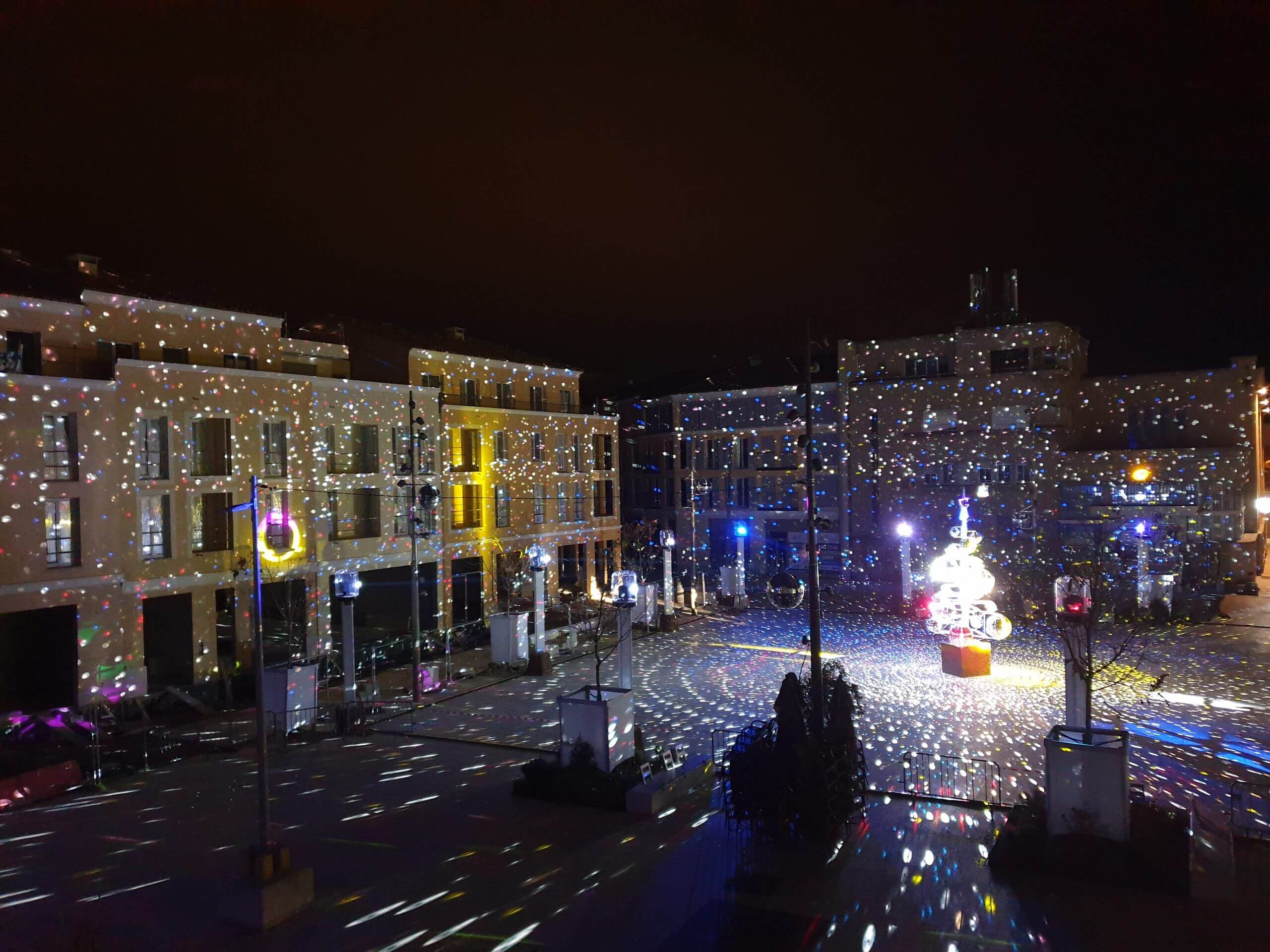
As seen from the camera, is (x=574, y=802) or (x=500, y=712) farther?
(x=500, y=712)

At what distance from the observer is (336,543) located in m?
26.9

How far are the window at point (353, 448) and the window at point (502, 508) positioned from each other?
19.2 feet

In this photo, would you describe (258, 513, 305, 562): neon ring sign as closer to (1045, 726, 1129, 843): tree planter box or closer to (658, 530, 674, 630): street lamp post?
(658, 530, 674, 630): street lamp post

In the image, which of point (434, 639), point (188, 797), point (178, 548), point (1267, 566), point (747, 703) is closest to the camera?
point (188, 797)

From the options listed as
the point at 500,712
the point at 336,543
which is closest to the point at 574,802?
the point at 500,712

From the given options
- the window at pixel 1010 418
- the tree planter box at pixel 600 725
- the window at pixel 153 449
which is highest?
the window at pixel 1010 418

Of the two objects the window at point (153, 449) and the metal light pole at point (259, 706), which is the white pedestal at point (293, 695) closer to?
the metal light pole at point (259, 706)

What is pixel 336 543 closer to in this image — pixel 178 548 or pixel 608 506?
pixel 178 548

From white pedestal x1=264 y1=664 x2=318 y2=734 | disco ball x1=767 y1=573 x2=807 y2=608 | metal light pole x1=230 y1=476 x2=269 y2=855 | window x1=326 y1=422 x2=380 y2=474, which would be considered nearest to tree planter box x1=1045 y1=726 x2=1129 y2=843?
metal light pole x1=230 y1=476 x2=269 y2=855

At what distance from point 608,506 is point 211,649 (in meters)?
19.5

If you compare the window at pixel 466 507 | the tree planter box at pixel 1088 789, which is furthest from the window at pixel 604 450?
the tree planter box at pixel 1088 789

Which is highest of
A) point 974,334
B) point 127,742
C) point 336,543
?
point 974,334

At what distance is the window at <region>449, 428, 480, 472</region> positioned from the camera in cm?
3241

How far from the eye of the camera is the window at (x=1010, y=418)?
3691 centimetres
